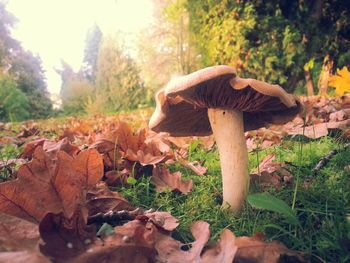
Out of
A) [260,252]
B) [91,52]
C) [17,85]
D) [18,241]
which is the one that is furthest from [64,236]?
[91,52]

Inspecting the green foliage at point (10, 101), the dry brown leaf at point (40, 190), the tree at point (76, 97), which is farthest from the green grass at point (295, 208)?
the tree at point (76, 97)

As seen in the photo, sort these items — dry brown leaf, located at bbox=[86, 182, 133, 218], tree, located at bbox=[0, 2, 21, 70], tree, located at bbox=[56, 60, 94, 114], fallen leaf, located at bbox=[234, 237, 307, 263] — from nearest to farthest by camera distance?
fallen leaf, located at bbox=[234, 237, 307, 263] → dry brown leaf, located at bbox=[86, 182, 133, 218] → tree, located at bbox=[56, 60, 94, 114] → tree, located at bbox=[0, 2, 21, 70]

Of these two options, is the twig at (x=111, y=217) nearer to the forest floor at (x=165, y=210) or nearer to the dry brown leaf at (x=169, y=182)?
the forest floor at (x=165, y=210)

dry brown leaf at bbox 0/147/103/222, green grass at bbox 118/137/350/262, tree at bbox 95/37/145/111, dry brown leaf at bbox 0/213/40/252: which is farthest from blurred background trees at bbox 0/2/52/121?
dry brown leaf at bbox 0/213/40/252

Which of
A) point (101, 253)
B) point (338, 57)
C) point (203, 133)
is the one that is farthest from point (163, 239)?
point (338, 57)

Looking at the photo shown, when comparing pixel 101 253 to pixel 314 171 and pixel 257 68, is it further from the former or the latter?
pixel 257 68

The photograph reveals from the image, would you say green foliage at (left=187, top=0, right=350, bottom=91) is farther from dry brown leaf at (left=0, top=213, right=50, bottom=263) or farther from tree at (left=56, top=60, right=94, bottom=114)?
tree at (left=56, top=60, right=94, bottom=114)

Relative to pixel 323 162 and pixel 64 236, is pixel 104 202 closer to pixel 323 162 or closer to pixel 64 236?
pixel 64 236
